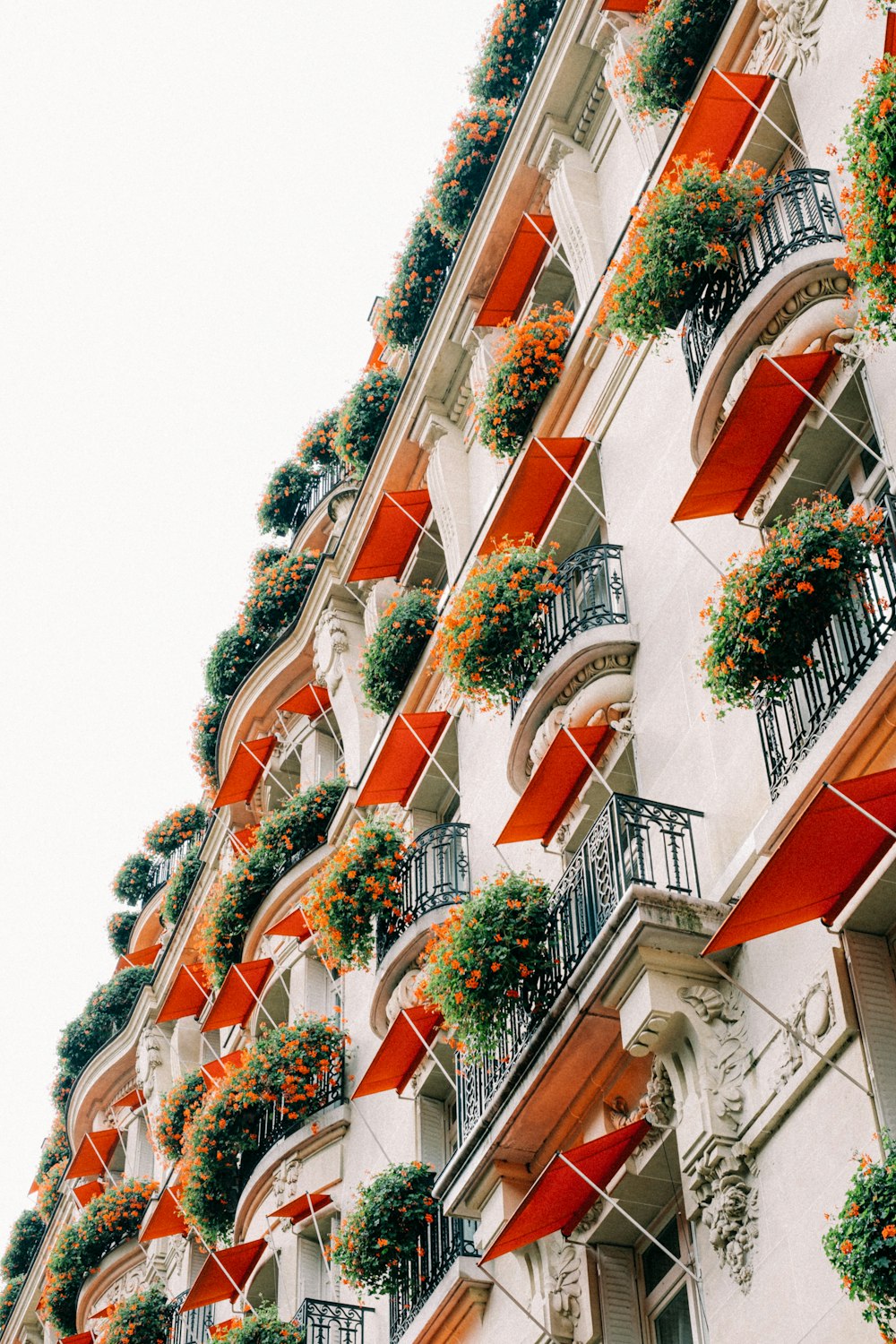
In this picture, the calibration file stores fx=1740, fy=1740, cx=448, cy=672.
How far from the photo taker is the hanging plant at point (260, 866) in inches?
1035

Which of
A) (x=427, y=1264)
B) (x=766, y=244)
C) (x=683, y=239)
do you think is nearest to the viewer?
→ (x=766, y=244)

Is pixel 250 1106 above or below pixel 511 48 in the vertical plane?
below

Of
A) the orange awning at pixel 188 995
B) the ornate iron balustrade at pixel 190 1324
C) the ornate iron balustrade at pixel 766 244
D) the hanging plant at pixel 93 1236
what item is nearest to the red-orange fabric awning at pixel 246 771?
the orange awning at pixel 188 995

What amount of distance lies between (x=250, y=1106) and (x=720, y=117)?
1401cm

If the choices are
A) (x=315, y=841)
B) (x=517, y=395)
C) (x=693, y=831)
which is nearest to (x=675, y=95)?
(x=517, y=395)

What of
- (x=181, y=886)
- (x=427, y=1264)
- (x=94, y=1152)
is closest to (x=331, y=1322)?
(x=427, y=1264)

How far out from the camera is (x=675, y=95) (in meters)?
18.1

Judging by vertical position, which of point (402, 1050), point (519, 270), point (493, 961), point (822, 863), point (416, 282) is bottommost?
point (822, 863)

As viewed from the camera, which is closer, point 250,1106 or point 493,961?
point 493,961

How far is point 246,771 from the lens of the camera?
2955cm

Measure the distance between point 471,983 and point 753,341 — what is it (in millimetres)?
6135

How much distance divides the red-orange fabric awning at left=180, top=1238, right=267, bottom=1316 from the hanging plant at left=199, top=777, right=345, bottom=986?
5682mm

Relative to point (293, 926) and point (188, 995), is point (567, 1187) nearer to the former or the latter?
point (293, 926)

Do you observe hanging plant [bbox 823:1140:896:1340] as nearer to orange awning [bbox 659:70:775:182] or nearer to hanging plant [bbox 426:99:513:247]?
orange awning [bbox 659:70:775:182]
